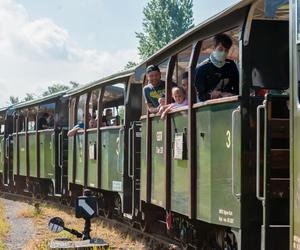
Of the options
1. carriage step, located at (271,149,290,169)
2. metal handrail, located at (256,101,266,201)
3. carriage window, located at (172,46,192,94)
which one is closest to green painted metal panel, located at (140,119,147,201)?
carriage window, located at (172,46,192,94)

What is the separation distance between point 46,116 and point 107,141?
21.0 ft

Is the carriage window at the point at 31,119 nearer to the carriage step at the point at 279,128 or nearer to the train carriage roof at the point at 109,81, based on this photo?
the train carriage roof at the point at 109,81

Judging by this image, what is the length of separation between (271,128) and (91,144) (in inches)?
328

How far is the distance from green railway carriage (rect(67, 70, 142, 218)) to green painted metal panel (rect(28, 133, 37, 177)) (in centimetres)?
357

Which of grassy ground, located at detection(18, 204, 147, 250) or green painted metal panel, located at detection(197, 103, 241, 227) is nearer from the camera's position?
green painted metal panel, located at detection(197, 103, 241, 227)

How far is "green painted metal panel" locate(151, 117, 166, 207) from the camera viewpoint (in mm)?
8805

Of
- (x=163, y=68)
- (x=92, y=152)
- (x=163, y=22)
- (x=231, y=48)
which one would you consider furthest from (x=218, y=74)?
(x=163, y=22)

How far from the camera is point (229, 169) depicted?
21.2 ft

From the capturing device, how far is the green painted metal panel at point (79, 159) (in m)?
14.7

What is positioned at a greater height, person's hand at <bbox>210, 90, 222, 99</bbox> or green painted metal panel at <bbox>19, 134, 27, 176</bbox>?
person's hand at <bbox>210, 90, 222, 99</bbox>

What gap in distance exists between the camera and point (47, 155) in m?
18.2

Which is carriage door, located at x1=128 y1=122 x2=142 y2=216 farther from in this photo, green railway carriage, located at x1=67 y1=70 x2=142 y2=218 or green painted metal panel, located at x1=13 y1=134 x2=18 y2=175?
green painted metal panel, located at x1=13 y1=134 x2=18 y2=175

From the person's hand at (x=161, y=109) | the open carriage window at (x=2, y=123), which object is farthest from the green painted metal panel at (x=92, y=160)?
the open carriage window at (x=2, y=123)

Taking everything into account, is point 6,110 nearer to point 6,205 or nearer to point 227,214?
point 6,205
